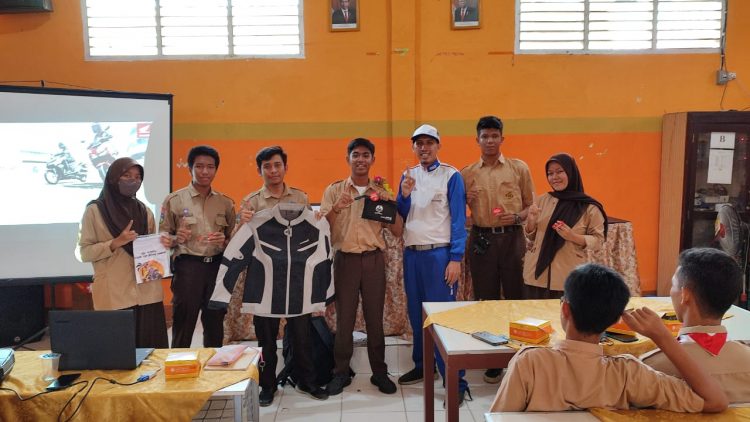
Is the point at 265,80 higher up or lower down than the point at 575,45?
lower down

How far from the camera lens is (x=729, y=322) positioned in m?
2.22

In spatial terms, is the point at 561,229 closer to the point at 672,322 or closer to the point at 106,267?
the point at 672,322

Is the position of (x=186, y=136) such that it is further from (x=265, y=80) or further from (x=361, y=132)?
(x=361, y=132)

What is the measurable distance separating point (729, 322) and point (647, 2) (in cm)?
392

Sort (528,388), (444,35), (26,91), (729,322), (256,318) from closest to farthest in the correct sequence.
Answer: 1. (528,388)
2. (729,322)
3. (256,318)
4. (26,91)
5. (444,35)

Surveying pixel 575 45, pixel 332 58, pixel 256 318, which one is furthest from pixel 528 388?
pixel 575 45

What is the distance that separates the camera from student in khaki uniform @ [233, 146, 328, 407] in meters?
2.98

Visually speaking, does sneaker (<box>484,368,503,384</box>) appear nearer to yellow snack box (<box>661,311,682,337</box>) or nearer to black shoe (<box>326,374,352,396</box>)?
black shoe (<box>326,374,352,396</box>)

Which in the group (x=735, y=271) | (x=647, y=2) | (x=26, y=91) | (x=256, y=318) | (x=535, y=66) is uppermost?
(x=647, y=2)

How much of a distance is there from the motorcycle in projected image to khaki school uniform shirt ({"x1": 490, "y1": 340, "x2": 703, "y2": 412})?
13.3 feet

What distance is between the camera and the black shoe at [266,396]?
297 cm

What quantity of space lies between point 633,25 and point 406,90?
95.8 inches

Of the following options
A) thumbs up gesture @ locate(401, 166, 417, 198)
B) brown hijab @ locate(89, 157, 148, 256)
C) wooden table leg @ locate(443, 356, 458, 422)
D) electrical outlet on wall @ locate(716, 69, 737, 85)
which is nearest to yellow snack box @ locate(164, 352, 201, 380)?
wooden table leg @ locate(443, 356, 458, 422)

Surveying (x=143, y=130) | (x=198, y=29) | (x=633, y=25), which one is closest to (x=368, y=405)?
(x=143, y=130)
